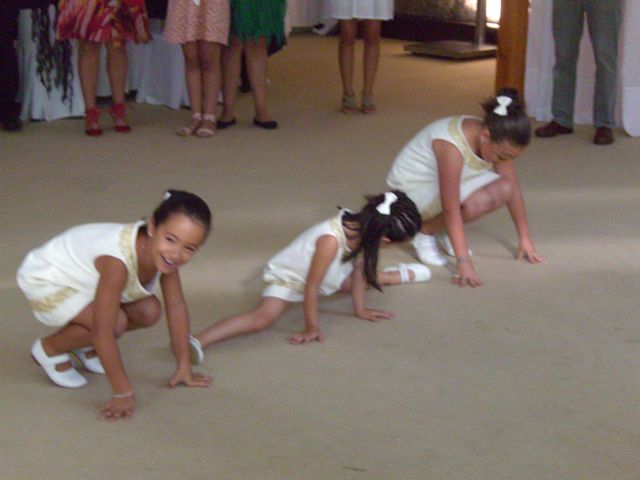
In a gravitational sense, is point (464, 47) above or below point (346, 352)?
above

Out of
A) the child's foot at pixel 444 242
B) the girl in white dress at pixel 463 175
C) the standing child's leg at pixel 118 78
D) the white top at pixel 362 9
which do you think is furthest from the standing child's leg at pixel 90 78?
the child's foot at pixel 444 242

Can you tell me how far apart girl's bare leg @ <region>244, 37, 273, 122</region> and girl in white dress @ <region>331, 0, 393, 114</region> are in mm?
407

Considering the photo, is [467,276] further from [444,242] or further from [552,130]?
[552,130]

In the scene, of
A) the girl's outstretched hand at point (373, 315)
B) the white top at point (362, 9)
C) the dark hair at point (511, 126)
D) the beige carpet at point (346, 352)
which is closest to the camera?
the beige carpet at point (346, 352)

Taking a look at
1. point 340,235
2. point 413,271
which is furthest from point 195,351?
point 413,271

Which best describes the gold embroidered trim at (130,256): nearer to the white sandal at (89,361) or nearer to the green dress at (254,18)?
the white sandal at (89,361)

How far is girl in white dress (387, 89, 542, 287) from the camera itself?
2.58 m

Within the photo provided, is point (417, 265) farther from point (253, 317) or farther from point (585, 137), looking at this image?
point (585, 137)

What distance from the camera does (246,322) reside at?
90.7 inches

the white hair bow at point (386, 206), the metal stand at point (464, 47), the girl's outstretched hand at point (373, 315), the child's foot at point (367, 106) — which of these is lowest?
the girl's outstretched hand at point (373, 315)

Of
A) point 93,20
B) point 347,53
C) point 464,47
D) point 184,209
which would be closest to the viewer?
point 184,209

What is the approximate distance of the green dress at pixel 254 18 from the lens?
4051 mm

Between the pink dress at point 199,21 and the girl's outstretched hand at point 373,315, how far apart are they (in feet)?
6.40

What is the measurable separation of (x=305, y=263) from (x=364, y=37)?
7.69 feet
